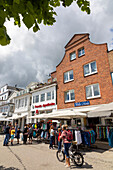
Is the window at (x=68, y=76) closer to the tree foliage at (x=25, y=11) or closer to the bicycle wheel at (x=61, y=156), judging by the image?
the bicycle wheel at (x=61, y=156)

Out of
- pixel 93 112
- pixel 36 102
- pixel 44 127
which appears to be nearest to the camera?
pixel 93 112

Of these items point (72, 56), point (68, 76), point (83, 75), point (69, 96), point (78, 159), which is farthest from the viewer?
point (72, 56)

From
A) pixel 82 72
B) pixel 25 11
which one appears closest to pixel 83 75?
pixel 82 72

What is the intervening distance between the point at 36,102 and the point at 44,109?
3248mm

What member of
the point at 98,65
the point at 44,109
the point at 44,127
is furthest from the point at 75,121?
the point at 98,65

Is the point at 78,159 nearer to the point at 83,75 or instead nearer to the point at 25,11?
the point at 25,11

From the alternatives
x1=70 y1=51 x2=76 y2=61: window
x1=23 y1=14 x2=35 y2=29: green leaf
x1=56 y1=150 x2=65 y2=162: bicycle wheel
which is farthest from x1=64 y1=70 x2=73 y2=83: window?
x1=23 y1=14 x2=35 y2=29: green leaf

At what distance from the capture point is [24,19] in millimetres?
1676

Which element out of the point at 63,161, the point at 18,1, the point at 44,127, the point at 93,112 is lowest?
the point at 63,161

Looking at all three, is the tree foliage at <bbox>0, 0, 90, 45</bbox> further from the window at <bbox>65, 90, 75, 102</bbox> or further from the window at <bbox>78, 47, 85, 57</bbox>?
the window at <bbox>78, 47, 85, 57</bbox>

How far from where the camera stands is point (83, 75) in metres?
15.4

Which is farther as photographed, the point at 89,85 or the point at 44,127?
the point at 89,85

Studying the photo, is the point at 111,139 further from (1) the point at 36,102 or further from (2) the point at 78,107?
(1) the point at 36,102

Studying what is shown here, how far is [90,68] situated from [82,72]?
120 centimetres
